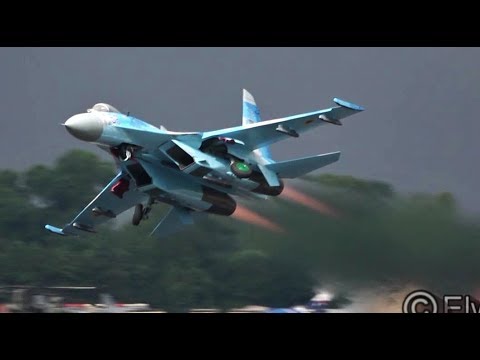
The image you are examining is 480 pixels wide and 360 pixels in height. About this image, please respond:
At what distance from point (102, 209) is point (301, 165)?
612 cm

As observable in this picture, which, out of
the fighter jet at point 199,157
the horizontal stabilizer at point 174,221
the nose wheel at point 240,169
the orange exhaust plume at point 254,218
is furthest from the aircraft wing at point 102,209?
the nose wheel at point 240,169

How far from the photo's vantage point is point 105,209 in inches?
1139

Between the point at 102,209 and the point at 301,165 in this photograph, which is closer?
the point at 301,165

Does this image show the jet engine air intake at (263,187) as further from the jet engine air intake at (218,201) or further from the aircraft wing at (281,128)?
the jet engine air intake at (218,201)

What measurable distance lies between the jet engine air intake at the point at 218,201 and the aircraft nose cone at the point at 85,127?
362 centimetres

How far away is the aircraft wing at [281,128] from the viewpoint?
24.9 m

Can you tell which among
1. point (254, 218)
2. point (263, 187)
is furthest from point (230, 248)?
point (263, 187)

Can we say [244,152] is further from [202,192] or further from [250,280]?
[250,280]

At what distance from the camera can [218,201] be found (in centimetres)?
2698

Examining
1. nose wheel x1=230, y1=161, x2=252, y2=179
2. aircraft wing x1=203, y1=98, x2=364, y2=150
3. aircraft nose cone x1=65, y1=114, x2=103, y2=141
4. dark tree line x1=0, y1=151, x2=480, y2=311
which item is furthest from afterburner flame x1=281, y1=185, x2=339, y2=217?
aircraft nose cone x1=65, y1=114, x2=103, y2=141

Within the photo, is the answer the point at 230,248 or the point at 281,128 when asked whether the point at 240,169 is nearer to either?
the point at 281,128

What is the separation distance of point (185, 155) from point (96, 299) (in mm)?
9074

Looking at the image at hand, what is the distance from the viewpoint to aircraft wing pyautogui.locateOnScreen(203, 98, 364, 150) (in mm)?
24891

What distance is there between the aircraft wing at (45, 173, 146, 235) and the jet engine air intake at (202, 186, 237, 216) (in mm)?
2595
